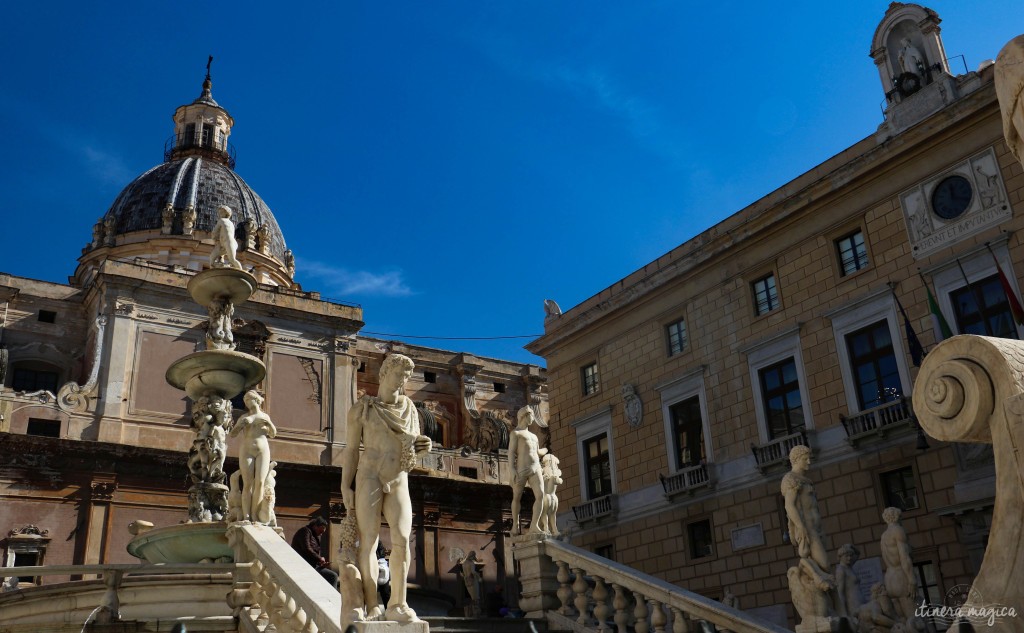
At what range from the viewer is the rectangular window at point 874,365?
1956 cm

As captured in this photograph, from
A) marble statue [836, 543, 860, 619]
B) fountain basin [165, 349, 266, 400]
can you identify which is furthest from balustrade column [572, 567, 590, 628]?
fountain basin [165, 349, 266, 400]

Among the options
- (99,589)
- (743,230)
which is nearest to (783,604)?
(743,230)

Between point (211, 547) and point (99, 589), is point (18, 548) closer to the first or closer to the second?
point (211, 547)

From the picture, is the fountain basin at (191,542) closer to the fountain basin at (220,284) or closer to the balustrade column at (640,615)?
the fountain basin at (220,284)

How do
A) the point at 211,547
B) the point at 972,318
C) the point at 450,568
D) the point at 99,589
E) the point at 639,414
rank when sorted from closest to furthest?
the point at 99,589, the point at 211,547, the point at 972,318, the point at 639,414, the point at 450,568

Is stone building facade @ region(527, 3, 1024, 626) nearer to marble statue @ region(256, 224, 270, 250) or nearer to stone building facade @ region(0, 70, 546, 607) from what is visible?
stone building facade @ region(0, 70, 546, 607)

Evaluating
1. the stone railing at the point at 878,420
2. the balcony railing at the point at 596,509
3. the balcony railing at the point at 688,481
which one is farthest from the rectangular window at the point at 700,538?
the stone railing at the point at 878,420

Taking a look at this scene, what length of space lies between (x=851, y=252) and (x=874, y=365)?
2932 mm

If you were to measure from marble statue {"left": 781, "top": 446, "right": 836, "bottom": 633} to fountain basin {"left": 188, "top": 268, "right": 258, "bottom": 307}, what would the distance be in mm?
9193

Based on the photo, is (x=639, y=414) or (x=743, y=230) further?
(x=639, y=414)

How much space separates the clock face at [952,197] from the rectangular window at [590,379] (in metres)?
11.4

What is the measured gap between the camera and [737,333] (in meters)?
23.3

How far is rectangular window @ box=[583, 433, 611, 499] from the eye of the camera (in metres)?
26.5

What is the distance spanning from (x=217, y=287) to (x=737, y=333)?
1368 cm
